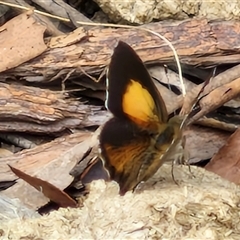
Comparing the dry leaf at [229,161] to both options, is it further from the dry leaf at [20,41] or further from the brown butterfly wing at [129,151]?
the dry leaf at [20,41]

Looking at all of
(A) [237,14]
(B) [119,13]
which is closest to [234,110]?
(A) [237,14]

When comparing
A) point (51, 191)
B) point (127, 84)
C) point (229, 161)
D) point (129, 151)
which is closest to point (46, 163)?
point (51, 191)

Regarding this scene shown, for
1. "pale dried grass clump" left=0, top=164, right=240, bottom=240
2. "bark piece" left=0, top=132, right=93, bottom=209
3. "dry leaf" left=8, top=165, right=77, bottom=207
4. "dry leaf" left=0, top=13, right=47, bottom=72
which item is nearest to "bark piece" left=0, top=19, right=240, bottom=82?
"dry leaf" left=0, top=13, right=47, bottom=72

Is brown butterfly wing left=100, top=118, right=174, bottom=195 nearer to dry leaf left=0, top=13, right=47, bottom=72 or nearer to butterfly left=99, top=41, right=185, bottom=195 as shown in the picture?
butterfly left=99, top=41, right=185, bottom=195

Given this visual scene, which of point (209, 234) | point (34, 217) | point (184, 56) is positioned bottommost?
point (34, 217)

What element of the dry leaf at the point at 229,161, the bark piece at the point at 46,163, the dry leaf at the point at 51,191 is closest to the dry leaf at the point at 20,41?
the bark piece at the point at 46,163

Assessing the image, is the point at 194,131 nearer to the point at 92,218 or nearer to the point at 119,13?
the point at 119,13

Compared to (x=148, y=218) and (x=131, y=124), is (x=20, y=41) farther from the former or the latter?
(x=148, y=218)
